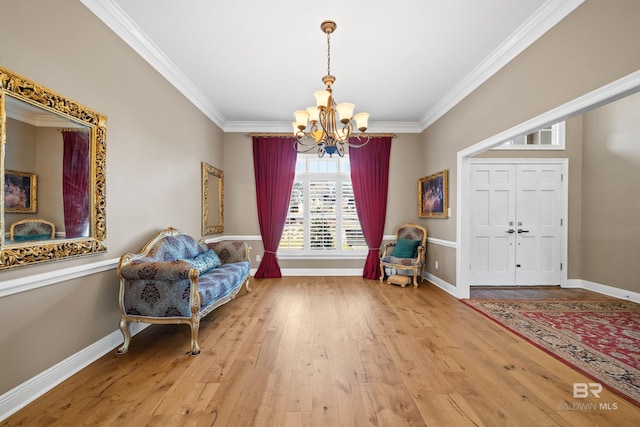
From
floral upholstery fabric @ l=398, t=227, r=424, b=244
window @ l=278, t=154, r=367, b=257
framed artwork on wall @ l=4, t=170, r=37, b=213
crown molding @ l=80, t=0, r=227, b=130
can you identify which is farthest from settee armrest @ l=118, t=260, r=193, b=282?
floral upholstery fabric @ l=398, t=227, r=424, b=244

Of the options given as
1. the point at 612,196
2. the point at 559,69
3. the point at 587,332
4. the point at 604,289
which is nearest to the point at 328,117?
the point at 559,69

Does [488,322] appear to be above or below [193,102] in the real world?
below

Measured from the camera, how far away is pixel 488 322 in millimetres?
3150

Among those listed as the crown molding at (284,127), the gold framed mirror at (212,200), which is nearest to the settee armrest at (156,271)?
the gold framed mirror at (212,200)

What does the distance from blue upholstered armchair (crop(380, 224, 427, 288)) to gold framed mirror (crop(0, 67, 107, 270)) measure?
4.07 m

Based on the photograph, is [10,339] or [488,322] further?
[488,322]

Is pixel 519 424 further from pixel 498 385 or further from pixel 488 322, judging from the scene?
→ pixel 488 322

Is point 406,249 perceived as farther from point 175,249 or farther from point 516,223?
point 175,249

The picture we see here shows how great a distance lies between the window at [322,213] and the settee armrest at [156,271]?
316cm

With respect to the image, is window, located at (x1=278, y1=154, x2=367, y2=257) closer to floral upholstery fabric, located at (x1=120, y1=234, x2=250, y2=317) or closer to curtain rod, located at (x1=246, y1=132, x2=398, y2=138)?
curtain rod, located at (x1=246, y1=132, x2=398, y2=138)

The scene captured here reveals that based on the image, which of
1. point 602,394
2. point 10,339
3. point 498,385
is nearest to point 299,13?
point 10,339

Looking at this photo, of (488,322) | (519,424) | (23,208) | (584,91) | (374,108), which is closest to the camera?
(519,424)

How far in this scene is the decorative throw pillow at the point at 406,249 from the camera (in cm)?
495

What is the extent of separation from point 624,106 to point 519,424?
5.18 metres
